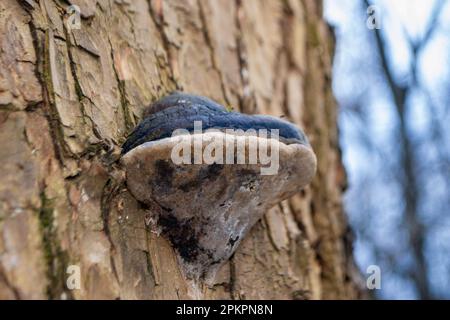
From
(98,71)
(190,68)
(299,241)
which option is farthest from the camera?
(299,241)

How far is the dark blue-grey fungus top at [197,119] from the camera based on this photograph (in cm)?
136

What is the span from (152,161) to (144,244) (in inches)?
10.4

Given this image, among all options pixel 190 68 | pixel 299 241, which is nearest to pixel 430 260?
pixel 299 241

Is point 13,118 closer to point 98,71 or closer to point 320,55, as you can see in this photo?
point 98,71

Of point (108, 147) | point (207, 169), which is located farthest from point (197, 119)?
point (108, 147)

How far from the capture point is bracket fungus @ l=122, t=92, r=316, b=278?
1.32 m

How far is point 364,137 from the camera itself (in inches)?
347

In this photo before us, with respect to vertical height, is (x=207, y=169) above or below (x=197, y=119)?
below

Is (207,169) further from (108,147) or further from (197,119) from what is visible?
(108,147)

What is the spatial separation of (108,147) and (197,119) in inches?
10.4

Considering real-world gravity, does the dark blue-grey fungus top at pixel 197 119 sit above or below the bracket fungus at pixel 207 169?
above

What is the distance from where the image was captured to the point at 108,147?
147 cm

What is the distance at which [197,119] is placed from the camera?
4.49 feet

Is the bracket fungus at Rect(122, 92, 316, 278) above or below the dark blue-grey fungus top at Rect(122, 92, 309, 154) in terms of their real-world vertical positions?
below
